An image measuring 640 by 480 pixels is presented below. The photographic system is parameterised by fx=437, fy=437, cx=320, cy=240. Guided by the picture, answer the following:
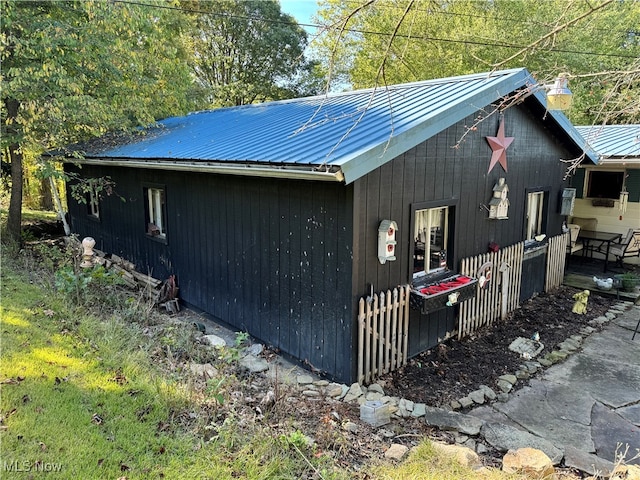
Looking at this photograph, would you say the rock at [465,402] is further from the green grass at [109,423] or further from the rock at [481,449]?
the green grass at [109,423]

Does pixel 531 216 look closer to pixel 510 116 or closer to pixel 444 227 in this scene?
pixel 510 116

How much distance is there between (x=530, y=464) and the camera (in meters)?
3.31

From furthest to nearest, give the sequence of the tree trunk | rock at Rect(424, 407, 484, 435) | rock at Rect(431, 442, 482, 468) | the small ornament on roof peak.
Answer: the tree trunk < the small ornament on roof peak < rock at Rect(424, 407, 484, 435) < rock at Rect(431, 442, 482, 468)

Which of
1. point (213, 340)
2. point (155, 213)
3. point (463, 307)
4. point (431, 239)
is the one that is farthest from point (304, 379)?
point (155, 213)

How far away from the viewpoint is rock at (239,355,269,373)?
533 cm

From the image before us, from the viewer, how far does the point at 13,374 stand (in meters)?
4.07

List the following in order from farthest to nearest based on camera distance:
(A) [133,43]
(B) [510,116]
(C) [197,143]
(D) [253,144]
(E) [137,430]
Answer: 1. (A) [133,43]
2. (C) [197,143]
3. (B) [510,116]
4. (D) [253,144]
5. (E) [137,430]

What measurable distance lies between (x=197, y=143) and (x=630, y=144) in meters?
9.60

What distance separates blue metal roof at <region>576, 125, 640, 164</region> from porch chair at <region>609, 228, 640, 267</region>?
1.71 meters

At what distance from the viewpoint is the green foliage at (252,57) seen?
2383 cm

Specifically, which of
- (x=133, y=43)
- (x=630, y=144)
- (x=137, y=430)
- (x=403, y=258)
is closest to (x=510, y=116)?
(x=403, y=258)

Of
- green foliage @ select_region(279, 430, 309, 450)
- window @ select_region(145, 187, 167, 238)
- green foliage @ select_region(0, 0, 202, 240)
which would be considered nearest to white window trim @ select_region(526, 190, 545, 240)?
green foliage @ select_region(279, 430, 309, 450)

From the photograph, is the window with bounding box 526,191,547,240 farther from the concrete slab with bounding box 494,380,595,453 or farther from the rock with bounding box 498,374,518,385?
the concrete slab with bounding box 494,380,595,453

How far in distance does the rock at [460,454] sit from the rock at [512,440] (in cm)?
41
